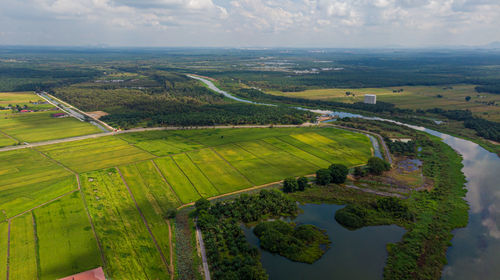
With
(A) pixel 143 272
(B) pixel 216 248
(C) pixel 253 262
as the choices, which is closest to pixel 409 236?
(C) pixel 253 262

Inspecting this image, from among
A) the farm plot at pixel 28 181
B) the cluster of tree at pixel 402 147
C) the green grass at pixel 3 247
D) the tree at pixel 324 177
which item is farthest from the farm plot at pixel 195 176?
the cluster of tree at pixel 402 147

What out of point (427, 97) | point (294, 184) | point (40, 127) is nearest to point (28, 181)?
point (40, 127)

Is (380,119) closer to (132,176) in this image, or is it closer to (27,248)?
(132,176)

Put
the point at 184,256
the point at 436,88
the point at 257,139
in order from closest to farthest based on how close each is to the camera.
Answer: the point at 184,256
the point at 257,139
the point at 436,88

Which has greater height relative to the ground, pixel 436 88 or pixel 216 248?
pixel 436 88

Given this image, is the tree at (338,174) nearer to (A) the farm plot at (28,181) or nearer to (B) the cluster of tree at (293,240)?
(B) the cluster of tree at (293,240)

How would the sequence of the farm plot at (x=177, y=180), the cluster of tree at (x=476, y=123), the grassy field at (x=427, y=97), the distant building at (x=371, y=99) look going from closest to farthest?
the farm plot at (x=177, y=180)
the cluster of tree at (x=476, y=123)
the grassy field at (x=427, y=97)
the distant building at (x=371, y=99)

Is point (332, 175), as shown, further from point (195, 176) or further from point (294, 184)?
point (195, 176)
